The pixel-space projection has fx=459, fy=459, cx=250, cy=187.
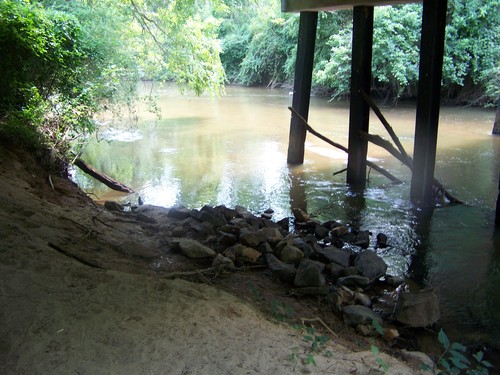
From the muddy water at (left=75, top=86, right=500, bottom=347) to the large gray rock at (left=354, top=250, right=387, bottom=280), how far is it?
400 millimetres

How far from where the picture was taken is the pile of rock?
14.6 ft

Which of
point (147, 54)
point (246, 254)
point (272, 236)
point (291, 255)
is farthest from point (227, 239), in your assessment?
point (147, 54)

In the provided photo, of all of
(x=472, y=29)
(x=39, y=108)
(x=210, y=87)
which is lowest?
(x=39, y=108)

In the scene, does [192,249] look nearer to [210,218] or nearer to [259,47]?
[210,218]

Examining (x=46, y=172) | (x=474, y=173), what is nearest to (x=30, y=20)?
(x=46, y=172)

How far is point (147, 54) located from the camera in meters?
13.9

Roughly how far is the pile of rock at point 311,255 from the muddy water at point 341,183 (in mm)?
425

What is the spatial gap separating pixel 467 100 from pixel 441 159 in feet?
39.0

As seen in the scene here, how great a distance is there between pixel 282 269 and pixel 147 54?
1071cm

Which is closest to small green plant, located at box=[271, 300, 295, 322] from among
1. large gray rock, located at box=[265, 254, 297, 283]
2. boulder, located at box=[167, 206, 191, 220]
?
large gray rock, located at box=[265, 254, 297, 283]

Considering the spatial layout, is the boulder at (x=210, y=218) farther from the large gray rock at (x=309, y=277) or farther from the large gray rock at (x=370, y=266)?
the large gray rock at (x=370, y=266)

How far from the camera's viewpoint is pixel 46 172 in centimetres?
658

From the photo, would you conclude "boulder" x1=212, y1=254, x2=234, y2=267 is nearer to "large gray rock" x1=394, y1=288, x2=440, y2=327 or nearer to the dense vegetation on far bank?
"large gray rock" x1=394, y1=288, x2=440, y2=327

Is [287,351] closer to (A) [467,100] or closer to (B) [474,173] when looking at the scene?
(B) [474,173]
